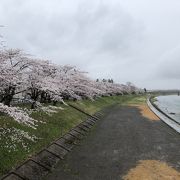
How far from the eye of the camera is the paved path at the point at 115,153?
1700 centimetres

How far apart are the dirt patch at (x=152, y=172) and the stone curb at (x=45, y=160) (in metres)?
4.42

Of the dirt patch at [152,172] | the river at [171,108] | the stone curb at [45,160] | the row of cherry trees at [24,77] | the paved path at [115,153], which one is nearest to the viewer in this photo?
the stone curb at [45,160]

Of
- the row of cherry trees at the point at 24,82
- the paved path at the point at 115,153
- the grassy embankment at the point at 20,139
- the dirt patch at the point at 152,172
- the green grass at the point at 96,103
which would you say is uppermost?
the row of cherry trees at the point at 24,82

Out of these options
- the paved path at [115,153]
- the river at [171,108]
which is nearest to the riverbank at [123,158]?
the paved path at [115,153]

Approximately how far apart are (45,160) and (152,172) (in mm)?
6067

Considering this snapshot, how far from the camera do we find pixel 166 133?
31.0 meters

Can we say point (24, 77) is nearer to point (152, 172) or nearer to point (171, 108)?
point (152, 172)

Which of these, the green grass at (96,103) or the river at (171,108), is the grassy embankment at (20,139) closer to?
the green grass at (96,103)

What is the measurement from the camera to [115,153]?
21.6 meters

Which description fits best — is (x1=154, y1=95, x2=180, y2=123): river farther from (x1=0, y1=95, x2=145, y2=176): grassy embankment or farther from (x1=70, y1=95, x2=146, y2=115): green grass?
(x1=0, y1=95, x2=145, y2=176): grassy embankment

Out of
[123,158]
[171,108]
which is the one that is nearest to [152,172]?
[123,158]

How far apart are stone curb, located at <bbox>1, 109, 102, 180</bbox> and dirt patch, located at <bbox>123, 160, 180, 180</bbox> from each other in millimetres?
4418

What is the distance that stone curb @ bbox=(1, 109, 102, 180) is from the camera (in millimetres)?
15672

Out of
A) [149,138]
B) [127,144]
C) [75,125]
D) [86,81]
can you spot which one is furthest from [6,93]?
[86,81]
